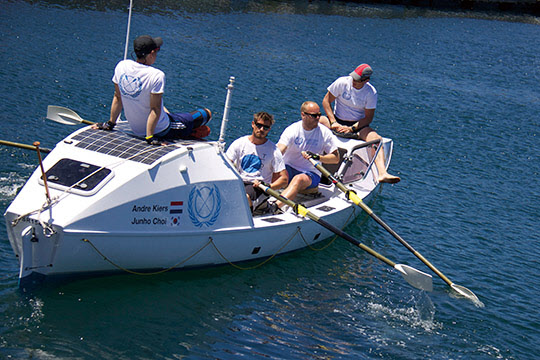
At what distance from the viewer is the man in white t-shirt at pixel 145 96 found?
8.35 metres

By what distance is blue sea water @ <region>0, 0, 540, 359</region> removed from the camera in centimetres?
801

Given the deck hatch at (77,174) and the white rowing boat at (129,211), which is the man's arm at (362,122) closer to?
the white rowing boat at (129,211)

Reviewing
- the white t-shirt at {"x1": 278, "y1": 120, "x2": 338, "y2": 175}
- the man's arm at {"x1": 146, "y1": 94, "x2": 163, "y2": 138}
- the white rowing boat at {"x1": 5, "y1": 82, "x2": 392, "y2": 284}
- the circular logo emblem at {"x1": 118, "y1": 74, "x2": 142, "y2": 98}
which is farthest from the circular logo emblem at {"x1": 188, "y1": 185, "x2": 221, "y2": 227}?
the white t-shirt at {"x1": 278, "y1": 120, "x2": 338, "y2": 175}

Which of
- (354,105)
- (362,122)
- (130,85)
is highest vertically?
(130,85)

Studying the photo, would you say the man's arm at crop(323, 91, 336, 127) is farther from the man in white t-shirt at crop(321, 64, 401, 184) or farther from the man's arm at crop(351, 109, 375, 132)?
the man's arm at crop(351, 109, 375, 132)

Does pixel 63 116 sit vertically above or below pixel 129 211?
above

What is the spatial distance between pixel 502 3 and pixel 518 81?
35.7 m

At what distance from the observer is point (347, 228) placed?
12.0m

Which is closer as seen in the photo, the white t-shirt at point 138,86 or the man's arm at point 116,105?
the white t-shirt at point 138,86

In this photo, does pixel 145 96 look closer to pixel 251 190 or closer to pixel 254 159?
pixel 254 159

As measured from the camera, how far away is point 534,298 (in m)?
10.6

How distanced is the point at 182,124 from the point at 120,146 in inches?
41.1

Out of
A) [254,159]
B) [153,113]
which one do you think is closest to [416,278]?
[254,159]

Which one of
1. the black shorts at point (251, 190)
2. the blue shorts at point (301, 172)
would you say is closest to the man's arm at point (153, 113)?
the black shorts at point (251, 190)
